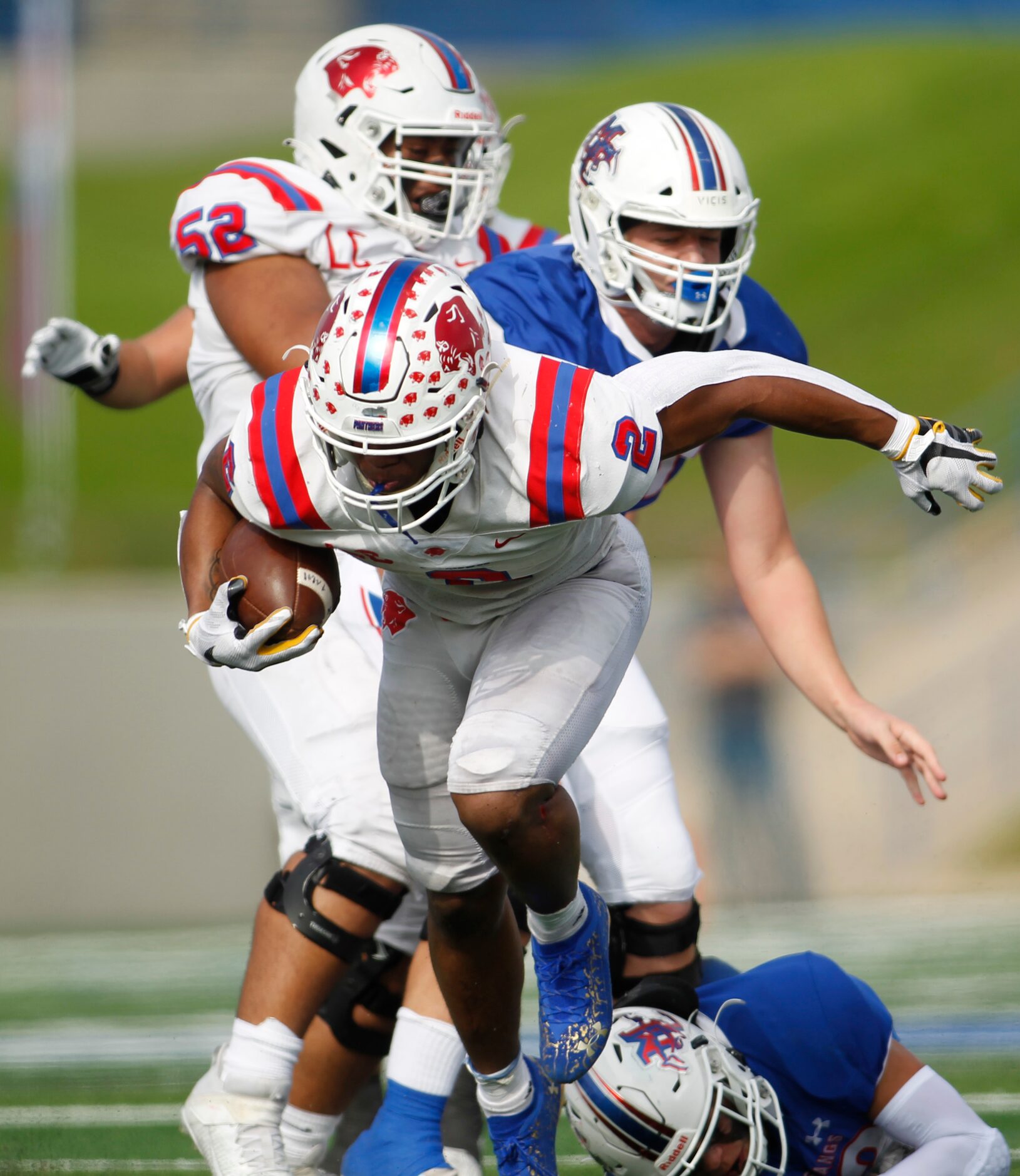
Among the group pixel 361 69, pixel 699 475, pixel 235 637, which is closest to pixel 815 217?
pixel 699 475

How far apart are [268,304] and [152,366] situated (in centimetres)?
95

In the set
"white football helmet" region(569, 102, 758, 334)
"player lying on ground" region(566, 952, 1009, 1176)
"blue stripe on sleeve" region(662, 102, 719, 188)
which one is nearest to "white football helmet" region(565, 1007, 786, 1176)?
"player lying on ground" region(566, 952, 1009, 1176)

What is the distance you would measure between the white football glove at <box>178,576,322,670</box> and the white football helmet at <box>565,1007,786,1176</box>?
116cm

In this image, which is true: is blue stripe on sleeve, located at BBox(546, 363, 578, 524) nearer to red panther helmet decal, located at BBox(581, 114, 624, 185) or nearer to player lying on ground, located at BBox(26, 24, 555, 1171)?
player lying on ground, located at BBox(26, 24, 555, 1171)

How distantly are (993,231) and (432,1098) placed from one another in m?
19.0

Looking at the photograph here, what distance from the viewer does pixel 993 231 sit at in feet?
66.9

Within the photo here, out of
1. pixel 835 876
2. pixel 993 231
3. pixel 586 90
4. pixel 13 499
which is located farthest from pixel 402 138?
pixel 586 90

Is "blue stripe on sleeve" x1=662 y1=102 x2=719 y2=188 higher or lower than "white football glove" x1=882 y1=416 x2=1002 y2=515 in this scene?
higher

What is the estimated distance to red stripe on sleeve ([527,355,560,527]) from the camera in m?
2.57

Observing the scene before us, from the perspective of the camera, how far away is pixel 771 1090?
11.0 feet

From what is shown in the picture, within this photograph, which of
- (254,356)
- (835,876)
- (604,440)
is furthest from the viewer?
(835,876)

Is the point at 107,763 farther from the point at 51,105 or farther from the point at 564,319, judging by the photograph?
the point at 51,105

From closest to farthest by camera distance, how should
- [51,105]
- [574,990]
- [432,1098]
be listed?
1. [574,990]
2. [432,1098]
3. [51,105]

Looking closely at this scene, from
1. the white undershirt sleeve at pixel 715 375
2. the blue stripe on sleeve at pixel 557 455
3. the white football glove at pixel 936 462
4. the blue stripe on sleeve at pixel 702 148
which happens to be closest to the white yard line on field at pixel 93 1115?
the blue stripe on sleeve at pixel 557 455
